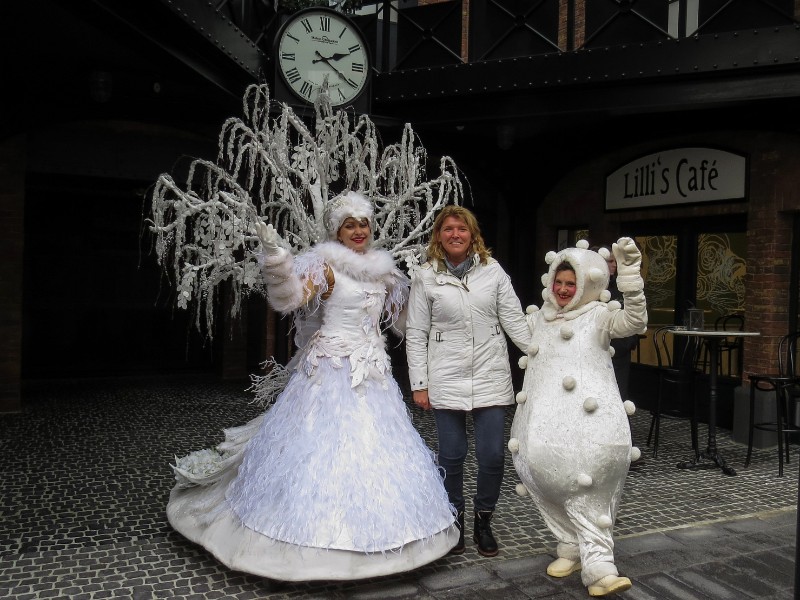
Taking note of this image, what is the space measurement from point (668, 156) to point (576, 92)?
1686 mm

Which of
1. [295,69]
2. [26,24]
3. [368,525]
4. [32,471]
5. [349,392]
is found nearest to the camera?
[368,525]

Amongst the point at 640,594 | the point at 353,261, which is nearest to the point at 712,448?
the point at 640,594

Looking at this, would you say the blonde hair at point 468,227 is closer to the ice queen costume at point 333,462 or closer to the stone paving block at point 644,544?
the ice queen costume at point 333,462

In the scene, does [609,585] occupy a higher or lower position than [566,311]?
lower

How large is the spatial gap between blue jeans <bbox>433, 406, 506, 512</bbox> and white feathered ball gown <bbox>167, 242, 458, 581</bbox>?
0.12 metres

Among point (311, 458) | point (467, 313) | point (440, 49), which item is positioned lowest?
point (311, 458)

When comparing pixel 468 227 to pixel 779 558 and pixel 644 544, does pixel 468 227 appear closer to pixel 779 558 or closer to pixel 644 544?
pixel 644 544

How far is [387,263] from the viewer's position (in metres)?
3.68

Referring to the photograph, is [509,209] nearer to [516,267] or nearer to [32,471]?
[516,267]

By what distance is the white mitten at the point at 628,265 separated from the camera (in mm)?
3045

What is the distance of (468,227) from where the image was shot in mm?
3682

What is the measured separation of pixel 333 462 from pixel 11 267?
5.55 meters

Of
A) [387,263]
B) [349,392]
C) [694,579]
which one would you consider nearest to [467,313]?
[387,263]

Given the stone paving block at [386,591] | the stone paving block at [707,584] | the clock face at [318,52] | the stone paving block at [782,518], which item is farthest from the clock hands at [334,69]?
the stone paving block at [707,584]
